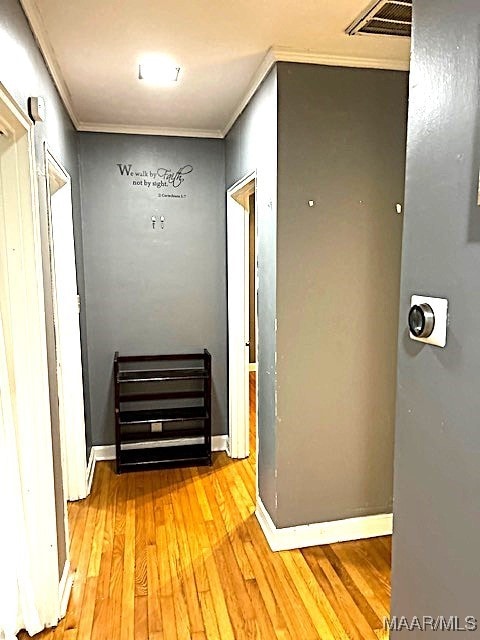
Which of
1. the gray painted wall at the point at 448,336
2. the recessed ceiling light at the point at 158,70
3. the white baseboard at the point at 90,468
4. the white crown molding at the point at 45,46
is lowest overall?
the white baseboard at the point at 90,468

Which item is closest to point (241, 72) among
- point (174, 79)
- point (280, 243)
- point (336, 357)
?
point (174, 79)

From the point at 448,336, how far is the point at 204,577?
5.96 ft

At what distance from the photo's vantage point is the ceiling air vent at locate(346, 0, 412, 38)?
5.75 feet

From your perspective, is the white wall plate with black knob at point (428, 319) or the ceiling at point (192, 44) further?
the ceiling at point (192, 44)

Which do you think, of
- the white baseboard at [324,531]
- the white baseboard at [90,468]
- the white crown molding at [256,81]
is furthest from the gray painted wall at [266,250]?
the white baseboard at [90,468]

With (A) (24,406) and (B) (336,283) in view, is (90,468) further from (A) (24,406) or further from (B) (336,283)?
(B) (336,283)

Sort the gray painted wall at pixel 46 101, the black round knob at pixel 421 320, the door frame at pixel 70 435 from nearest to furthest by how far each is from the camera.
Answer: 1. the black round knob at pixel 421 320
2. the gray painted wall at pixel 46 101
3. the door frame at pixel 70 435

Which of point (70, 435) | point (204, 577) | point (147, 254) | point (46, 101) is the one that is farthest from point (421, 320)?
point (147, 254)

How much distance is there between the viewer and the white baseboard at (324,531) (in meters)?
2.46

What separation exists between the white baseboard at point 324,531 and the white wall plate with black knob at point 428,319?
1710 mm

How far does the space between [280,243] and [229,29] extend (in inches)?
35.8

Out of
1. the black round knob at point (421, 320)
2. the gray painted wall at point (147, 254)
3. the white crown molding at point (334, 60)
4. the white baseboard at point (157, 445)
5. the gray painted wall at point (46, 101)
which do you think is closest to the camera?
the black round knob at point (421, 320)

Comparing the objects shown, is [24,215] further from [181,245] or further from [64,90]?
[181,245]

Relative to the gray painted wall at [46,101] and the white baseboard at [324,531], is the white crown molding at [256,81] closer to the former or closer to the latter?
the gray painted wall at [46,101]
